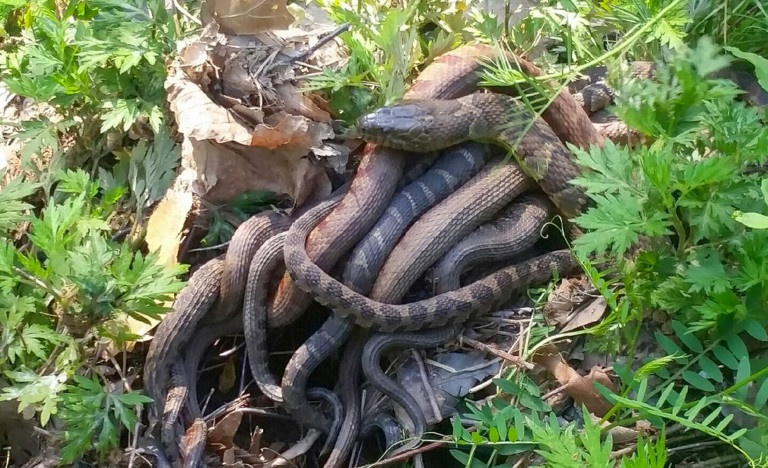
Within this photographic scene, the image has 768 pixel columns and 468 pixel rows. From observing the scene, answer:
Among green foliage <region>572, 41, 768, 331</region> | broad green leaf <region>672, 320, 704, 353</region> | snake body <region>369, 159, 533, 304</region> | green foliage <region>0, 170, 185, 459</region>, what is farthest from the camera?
snake body <region>369, 159, 533, 304</region>

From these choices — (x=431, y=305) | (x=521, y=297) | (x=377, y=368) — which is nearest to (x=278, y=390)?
(x=377, y=368)

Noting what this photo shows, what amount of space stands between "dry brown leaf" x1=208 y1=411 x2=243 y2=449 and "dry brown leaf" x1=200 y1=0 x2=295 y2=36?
195cm

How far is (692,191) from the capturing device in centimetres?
221

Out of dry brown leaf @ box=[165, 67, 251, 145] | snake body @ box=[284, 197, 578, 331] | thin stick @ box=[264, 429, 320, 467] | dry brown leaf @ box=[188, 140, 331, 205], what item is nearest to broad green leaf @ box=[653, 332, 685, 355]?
snake body @ box=[284, 197, 578, 331]

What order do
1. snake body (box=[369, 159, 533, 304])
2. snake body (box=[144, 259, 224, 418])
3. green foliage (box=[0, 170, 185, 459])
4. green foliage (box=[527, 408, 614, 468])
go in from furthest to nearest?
snake body (box=[369, 159, 533, 304]) < snake body (box=[144, 259, 224, 418]) < green foliage (box=[0, 170, 185, 459]) < green foliage (box=[527, 408, 614, 468])

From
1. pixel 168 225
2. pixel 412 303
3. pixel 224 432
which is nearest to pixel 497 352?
pixel 412 303

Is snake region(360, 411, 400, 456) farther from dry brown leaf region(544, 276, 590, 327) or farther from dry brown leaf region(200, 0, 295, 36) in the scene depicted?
dry brown leaf region(200, 0, 295, 36)

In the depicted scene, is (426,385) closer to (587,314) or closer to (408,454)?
(408,454)

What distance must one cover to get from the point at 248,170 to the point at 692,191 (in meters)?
1.98

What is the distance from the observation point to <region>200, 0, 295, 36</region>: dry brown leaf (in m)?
3.20

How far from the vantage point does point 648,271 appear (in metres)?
2.45

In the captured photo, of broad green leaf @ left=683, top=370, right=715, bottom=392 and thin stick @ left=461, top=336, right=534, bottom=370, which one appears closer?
broad green leaf @ left=683, top=370, right=715, bottom=392

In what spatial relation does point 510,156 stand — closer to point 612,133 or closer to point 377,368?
point 612,133

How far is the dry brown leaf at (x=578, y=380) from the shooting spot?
2.61m
